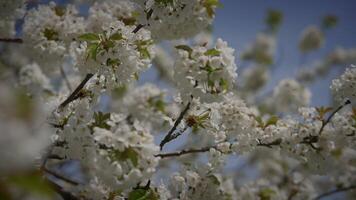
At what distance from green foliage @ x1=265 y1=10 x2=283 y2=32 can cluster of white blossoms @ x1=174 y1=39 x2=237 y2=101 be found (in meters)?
7.85

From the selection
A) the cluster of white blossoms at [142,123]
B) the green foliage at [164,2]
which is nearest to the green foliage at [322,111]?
the cluster of white blossoms at [142,123]

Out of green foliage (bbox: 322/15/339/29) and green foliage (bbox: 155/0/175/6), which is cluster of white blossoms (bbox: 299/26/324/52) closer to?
green foliage (bbox: 322/15/339/29)

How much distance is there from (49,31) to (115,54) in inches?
64.9

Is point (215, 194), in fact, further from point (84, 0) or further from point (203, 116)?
point (84, 0)

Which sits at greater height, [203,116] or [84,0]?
[84,0]

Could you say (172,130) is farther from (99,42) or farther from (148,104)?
(148,104)

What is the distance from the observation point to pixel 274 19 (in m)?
10.6

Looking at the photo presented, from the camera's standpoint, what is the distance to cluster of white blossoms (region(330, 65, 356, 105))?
3618 millimetres

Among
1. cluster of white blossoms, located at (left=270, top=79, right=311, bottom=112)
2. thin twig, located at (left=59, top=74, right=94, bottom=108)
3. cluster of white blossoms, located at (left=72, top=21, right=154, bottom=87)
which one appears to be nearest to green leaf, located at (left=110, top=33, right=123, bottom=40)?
cluster of white blossoms, located at (left=72, top=21, right=154, bottom=87)

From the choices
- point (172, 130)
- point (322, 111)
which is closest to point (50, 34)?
point (172, 130)

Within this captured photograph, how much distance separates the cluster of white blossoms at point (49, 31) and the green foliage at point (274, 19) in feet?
23.9

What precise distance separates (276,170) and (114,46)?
7.42m

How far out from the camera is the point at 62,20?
4223 millimetres

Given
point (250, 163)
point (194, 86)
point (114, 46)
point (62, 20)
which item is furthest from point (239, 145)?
point (250, 163)
